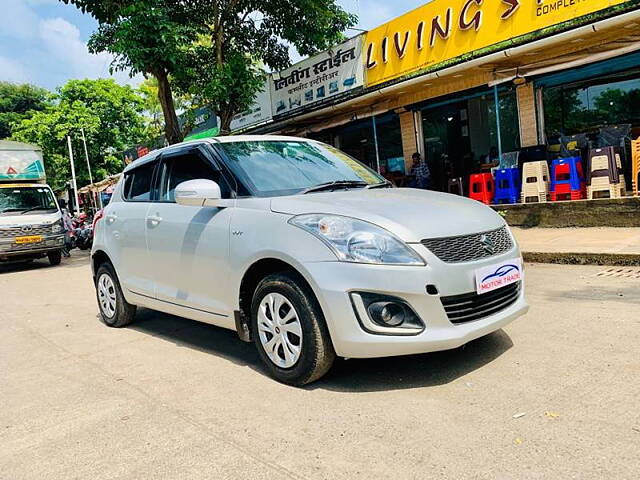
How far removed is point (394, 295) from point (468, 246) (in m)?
0.60

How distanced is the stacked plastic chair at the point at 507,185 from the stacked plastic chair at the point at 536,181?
34 centimetres

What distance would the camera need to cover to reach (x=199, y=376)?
3.86 metres

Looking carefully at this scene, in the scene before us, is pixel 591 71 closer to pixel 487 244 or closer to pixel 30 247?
pixel 487 244

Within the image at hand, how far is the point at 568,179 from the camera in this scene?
9.05 meters

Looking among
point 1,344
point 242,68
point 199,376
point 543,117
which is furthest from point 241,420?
point 242,68

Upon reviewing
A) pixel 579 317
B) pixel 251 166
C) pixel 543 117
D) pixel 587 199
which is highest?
pixel 543 117

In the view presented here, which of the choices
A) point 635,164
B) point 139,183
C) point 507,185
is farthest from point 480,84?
point 139,183

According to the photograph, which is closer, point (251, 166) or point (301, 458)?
point (301, 458)

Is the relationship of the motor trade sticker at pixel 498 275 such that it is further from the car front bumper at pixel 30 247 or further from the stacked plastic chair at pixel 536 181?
the car front bumper at pixel 30 247

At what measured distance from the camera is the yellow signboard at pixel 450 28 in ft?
29.4

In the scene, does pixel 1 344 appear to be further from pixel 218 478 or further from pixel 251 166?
pixel 218 478

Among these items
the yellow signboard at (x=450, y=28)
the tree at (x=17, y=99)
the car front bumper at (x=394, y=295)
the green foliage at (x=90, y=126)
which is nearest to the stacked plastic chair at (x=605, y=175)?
the yellow signboard at (x=450, y=28)

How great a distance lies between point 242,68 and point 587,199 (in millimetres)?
8399

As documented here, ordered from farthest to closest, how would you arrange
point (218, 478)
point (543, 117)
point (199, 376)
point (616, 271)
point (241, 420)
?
point (543, 117), point (616, 271), point (199, 376), point (241, 420), point (218, 478)
